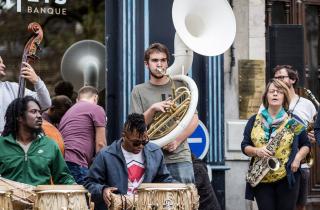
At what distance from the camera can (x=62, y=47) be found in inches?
380

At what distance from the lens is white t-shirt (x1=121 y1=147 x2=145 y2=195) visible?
21.9 ft

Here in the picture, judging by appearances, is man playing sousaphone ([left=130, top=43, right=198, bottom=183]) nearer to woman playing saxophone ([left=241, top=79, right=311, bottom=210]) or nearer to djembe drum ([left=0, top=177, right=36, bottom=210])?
woman playing saxophone ([left=241, top=79, right=311, bottom=210])

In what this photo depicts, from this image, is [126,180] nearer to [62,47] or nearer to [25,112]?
[25,112]

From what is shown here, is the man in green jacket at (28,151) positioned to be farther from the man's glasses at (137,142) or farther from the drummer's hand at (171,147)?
the drummer's hand at (171,147)

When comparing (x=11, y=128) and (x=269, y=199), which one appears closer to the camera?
(x=11, y=128)

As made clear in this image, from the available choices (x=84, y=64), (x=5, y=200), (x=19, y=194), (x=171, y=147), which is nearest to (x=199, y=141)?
(x=84, y=64)

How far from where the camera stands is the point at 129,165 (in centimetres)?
668

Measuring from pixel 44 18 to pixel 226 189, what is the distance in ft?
9.23

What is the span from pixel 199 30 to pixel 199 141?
1206mm

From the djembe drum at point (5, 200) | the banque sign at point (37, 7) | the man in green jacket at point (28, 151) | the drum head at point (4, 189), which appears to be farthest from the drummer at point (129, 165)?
the banque sign at point (37, 7)

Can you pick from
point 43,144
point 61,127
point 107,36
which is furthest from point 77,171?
point 107,36

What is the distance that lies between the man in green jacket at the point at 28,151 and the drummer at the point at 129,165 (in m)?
0.27

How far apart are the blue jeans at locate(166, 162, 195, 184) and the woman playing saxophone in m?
0.84

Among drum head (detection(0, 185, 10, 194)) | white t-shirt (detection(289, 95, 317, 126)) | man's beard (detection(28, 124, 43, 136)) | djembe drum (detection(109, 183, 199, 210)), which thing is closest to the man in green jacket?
man's beard (detection(28, 124, 43, 136))
